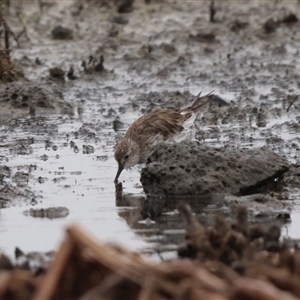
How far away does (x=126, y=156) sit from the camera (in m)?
8.02

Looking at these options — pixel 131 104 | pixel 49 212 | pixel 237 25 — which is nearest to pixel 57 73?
pixel 131 104

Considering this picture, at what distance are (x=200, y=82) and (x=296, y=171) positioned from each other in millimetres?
6282

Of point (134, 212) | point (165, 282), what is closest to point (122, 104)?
point (134, 212)

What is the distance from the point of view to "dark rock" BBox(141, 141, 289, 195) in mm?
6840

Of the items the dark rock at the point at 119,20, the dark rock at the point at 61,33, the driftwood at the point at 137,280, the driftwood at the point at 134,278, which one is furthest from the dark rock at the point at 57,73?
the driftwood at the point at 137,280

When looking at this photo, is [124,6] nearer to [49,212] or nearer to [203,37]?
[203,37]

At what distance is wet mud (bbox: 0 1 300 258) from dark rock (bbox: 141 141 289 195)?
0.10 feet

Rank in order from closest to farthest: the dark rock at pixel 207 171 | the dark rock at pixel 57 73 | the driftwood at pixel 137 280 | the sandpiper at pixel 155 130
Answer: the driftwood at pixel 137 280 → the dark rock at pixel 207 171 → the sandpiper at pixel 155 130 → the dark rock at pixel 57 73

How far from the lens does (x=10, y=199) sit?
6.86m

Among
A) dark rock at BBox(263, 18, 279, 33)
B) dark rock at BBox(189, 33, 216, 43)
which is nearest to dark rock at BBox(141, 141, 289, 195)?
dark rock at BBox(189, 33, 216, 43)

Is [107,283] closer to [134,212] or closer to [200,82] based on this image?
[134,212]

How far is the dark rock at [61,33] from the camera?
16359 millimetres

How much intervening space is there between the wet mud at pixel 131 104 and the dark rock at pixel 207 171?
0.10ft

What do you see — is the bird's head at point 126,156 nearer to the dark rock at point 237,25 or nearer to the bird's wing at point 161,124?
the bird's wing at point 161,124
